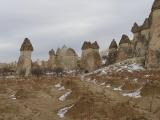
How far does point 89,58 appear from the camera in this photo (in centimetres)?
8788

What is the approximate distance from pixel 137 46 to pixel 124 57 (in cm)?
701

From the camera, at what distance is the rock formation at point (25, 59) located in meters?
72.8

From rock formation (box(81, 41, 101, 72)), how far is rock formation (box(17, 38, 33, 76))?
55.0 feet

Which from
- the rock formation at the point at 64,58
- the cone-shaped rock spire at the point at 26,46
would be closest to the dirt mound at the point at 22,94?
Answer: the cone-shaped rock spire at the point at 26,46

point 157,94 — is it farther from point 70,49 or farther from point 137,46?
point 70,49

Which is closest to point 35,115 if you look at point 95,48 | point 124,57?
point 124,57

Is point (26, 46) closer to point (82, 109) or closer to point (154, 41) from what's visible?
point (154, 41)

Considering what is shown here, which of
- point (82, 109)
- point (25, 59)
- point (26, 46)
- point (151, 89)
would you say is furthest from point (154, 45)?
point (82, 109)

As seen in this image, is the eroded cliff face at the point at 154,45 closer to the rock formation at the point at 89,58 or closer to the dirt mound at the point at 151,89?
the rock formation at the point at 89,58

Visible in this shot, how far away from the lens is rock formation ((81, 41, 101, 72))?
87.3m

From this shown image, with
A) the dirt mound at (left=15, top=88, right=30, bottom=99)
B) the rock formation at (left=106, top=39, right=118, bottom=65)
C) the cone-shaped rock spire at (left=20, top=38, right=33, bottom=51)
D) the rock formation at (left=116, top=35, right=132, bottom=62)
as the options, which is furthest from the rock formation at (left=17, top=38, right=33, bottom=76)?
the dirt mound at (left=15, top=88, right=30, bottom=99)

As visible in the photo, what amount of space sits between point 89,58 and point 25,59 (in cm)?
1958

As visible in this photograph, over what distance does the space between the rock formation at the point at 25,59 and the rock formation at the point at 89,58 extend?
55.0 feet

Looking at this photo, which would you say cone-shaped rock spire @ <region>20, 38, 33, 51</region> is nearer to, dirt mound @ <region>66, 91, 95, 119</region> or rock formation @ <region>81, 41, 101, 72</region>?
rock formation @ <region>81, 41, 101, 72</region>
